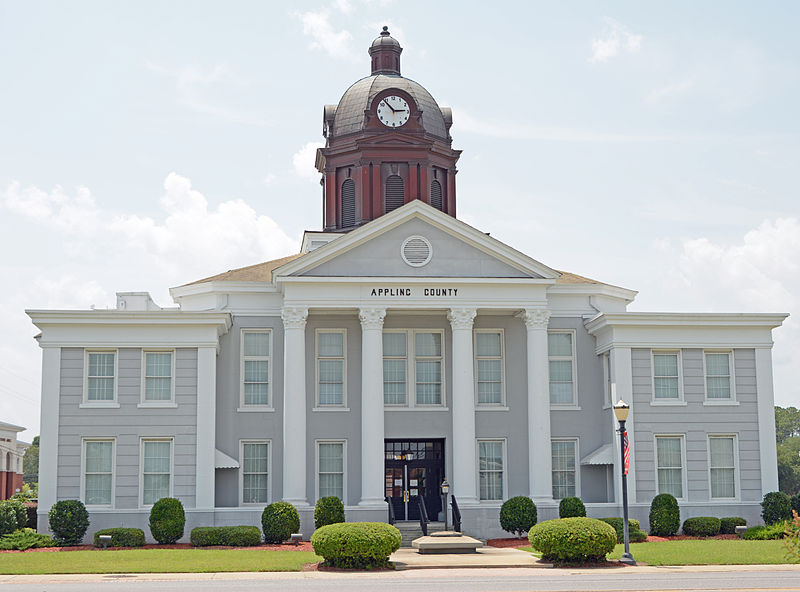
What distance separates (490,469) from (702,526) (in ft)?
25.4

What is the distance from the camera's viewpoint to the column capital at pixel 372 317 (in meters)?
37.2

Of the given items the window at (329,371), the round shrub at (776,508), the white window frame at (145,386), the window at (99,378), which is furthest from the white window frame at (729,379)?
the window at (99,378)

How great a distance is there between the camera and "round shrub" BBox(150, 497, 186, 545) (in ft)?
112

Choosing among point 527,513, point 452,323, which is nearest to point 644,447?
point 527,513

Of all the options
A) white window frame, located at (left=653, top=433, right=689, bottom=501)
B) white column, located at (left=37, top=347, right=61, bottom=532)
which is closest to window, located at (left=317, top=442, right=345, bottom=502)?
white column, located at (left=37, top=347, right=61, bottom=532)

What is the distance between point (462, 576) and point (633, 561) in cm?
520

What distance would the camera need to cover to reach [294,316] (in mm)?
37062

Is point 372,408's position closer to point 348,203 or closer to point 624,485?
point 624,485

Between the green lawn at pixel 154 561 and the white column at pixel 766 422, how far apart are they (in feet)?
58.3

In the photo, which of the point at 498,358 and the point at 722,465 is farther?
the point at 498,358

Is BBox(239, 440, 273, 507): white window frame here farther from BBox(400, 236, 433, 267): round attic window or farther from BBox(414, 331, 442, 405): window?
BBox(400, 236, 433, 267): round attic window

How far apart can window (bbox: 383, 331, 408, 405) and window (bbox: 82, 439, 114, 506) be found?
10032mm

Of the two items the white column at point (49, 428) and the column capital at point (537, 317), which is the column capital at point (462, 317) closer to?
the column capital at point (537, 317)

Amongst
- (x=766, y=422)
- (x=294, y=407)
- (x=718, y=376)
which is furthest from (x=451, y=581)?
(x=766, y=422)
